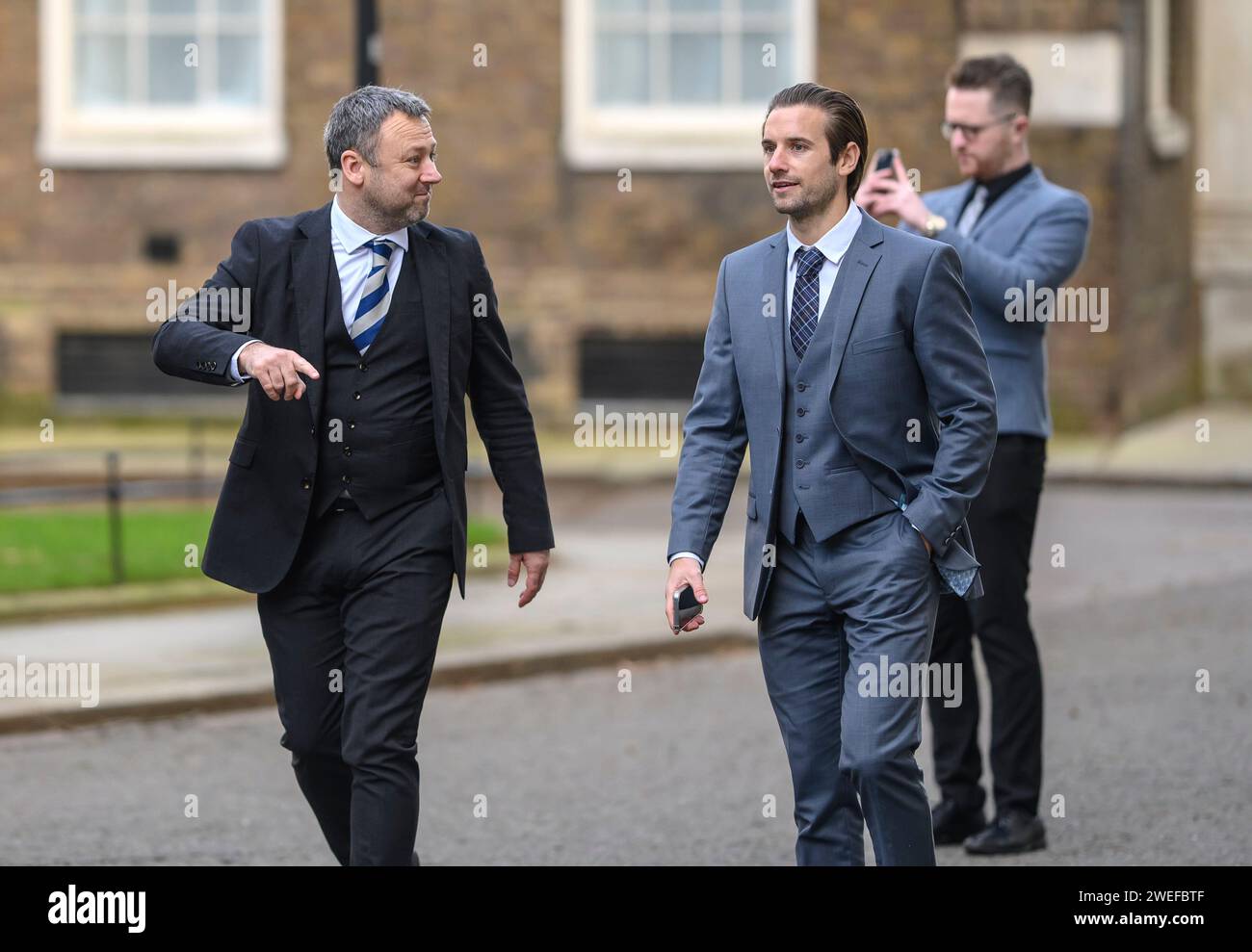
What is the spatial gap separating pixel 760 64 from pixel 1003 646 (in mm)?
10985

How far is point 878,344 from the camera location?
5.02 meters

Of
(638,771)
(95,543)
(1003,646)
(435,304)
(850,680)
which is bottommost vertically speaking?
(638,771)

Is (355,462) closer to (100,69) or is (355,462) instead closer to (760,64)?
(760,64)

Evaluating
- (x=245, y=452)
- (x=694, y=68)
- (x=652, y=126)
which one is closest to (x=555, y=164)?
(x=652, y=126)

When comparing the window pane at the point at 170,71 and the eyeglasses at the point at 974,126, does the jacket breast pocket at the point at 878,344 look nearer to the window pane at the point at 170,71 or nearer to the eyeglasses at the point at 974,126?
the eyeglasses at the point at 974,126

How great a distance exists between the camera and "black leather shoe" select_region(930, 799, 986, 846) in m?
6.79

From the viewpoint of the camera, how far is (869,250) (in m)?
5.05

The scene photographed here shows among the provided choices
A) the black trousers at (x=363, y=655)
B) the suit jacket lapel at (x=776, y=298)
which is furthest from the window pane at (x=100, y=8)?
the suit jacket lapel at (x=776, y=298)

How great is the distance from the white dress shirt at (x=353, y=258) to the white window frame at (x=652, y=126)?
11824 mm

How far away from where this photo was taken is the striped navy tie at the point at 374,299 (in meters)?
5.30

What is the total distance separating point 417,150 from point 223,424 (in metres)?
12.2

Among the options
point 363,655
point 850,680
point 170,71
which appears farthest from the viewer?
point 170,71
